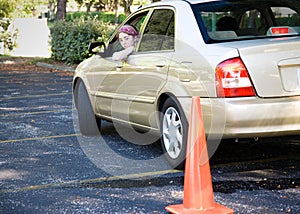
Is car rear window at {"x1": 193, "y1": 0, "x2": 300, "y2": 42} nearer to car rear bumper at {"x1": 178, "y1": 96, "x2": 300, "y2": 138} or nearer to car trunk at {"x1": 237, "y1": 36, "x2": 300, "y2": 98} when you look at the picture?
car trunk at {"x1": 237, "y1": 36, "x2": 300, "y2": 98}

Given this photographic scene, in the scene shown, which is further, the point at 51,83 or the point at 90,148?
the point at 51,83

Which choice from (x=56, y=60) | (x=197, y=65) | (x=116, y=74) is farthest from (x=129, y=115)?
(x=56, y=60)

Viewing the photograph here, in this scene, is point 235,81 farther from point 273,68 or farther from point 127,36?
point 127,36

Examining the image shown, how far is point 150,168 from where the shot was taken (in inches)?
Result: 258

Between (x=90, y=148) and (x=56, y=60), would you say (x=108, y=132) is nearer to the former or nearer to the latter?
(x=90, y=148)

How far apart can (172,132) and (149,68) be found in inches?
30.9

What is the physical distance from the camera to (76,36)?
21.6 meters

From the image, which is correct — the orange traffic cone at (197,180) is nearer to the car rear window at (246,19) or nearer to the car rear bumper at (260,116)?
the car rear bumper at (260,116)

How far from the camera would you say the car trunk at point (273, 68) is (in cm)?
571

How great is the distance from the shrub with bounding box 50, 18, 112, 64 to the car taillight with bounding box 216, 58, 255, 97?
15211 mm

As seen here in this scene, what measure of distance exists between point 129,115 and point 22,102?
583cm

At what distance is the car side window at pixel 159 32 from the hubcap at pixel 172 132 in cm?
69

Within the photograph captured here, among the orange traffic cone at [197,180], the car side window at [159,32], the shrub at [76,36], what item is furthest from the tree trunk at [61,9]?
the orange traffic cone at [197,180]

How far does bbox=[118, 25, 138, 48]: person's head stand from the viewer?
7.46 metres
